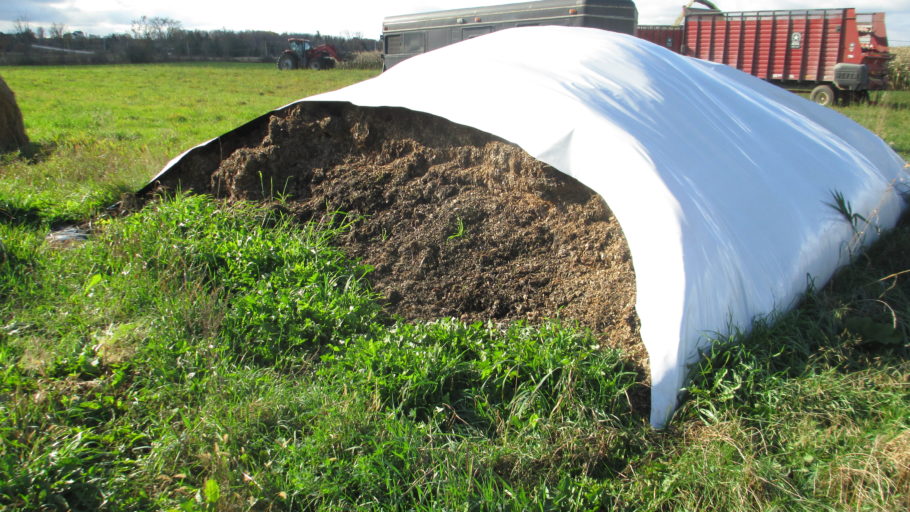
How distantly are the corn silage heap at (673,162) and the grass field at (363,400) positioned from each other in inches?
10.1

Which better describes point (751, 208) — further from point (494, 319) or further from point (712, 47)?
point (712, 47)

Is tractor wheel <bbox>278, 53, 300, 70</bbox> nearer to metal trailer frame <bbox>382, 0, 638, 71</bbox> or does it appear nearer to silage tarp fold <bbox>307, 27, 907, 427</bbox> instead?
metal trailer frame <bbox>382, 0, 638, 71</bbox>

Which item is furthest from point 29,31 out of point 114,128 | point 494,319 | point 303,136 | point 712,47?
point 494,319

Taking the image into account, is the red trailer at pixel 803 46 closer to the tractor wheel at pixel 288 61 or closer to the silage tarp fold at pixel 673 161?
the silage tarp fold at pixel 673 161

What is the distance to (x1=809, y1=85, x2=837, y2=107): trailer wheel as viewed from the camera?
1494 cm

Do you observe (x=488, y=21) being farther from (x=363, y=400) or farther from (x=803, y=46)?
(x=363, y=400)

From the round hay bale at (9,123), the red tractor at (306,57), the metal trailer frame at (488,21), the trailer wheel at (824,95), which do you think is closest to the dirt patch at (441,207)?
the round hay bale at (9,123)

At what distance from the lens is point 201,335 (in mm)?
3232

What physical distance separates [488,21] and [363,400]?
10.7 m

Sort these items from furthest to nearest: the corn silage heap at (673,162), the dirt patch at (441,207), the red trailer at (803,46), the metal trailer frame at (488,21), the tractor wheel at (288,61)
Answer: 1. the tractor wheel at (288,61)
2. the red trailer at (803,46)
3. the metal trailer frame at (488,21)
4. the dirt patch at (441,207)
5. the corn silage heap at (673,162)

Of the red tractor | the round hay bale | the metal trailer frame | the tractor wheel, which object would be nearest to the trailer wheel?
the metal trailer frame

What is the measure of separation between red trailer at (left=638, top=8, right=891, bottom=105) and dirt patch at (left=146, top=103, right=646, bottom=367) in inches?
537

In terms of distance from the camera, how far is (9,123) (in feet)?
26.9

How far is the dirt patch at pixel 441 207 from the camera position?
3.45 m
